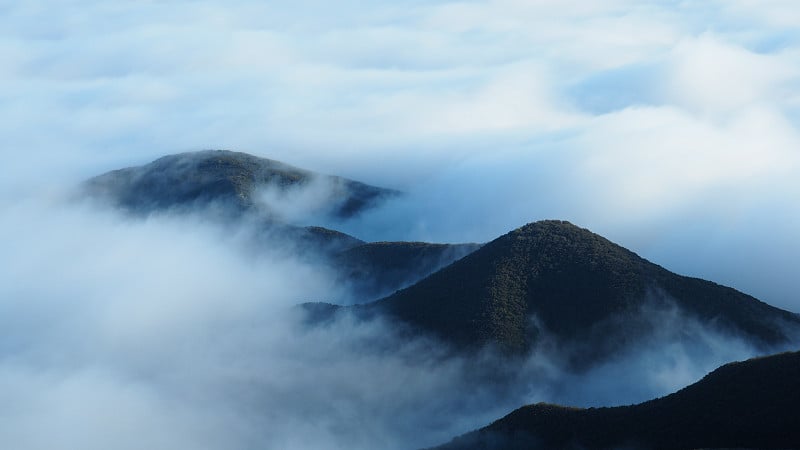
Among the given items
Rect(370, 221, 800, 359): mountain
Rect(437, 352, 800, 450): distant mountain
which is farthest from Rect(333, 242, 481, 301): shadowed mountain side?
Rect(437, 352, 800, 450): distant mountain

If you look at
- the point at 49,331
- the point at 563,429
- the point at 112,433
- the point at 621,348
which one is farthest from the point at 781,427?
the point at 49,331

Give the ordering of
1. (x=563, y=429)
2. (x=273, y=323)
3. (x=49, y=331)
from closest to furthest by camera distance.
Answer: (x=563, y=429) → (x=273, y=323) → (x=49, y=331)

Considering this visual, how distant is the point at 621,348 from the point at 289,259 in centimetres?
9031

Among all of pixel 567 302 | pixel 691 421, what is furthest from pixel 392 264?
pixel 691 421

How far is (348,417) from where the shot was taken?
11844 cm

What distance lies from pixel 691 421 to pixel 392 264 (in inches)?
3298

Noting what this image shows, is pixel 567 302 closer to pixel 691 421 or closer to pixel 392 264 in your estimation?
pixel 691 421

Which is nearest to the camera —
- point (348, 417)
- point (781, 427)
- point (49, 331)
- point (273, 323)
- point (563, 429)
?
point (781, 427)

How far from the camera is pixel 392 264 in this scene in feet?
547

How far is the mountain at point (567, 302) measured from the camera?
122m

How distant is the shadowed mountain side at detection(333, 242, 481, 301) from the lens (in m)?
161

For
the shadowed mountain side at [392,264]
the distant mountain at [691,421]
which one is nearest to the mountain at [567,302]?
the distant mountain at [691,421]

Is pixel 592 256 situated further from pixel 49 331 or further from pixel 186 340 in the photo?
pixel 49 331

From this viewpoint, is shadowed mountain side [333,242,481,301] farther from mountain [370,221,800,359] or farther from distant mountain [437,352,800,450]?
Answer: distant mountain [437,352,800,450]
